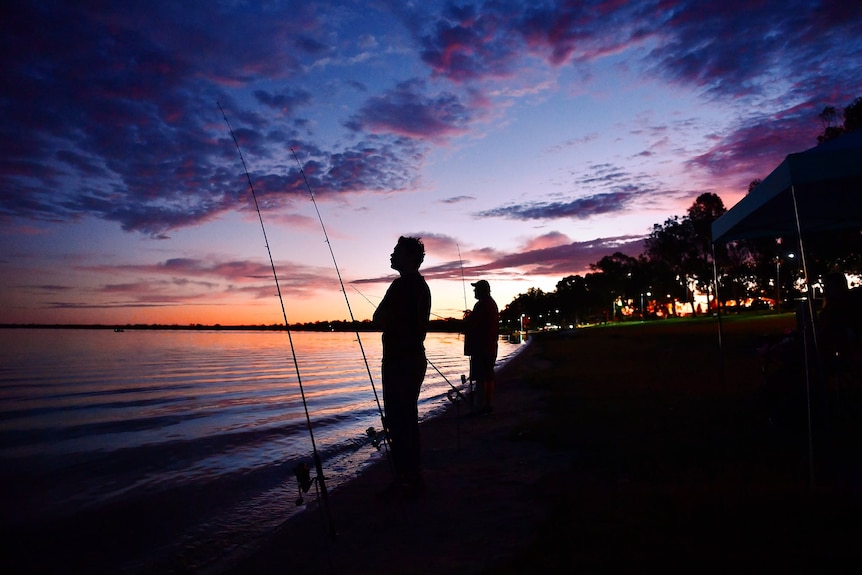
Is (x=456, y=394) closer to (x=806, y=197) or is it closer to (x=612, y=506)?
(x=806, y=197)

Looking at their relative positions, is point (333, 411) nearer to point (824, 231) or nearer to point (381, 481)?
point (381, 481)

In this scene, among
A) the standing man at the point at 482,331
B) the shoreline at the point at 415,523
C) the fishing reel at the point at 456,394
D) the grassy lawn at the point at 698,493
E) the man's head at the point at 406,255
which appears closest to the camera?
the grassy lawn at the point at 698,493

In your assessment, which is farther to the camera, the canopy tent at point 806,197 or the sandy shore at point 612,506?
the canopy tent at point 806,197

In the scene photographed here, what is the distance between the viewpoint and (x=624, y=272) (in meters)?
118

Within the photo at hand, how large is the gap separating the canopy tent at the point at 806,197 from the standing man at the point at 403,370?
3393 millimetres

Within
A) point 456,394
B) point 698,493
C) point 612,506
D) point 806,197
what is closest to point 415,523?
point 612,506

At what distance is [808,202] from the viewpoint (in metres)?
7.80

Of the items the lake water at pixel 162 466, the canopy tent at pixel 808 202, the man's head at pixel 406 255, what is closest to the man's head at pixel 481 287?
the lake water at pixel 162 466

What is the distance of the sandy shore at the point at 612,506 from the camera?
10.1 ft

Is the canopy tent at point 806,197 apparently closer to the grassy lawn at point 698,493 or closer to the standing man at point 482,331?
the grassy lawn at point 698,493

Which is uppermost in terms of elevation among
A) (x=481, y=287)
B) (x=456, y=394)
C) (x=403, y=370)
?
(x=481, y=287)

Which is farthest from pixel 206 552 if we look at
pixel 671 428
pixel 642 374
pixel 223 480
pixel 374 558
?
pixel 642 374

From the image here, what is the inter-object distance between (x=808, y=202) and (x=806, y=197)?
1.03ft

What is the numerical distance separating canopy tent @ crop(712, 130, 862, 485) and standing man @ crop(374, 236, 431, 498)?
10.7 ft
